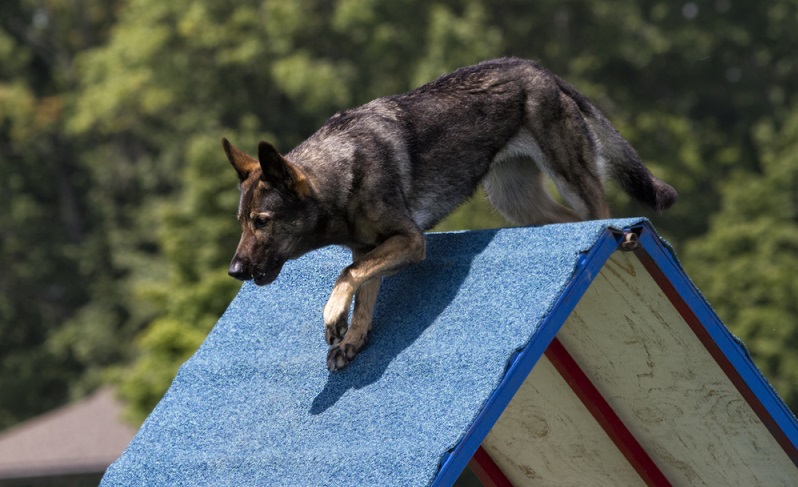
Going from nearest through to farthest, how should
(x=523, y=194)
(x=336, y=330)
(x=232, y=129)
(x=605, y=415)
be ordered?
(x=336, y=330) < (x=605, y=415) < (x=523, y=194) < (x=232, y=129)

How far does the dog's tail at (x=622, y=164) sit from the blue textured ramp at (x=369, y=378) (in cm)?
104

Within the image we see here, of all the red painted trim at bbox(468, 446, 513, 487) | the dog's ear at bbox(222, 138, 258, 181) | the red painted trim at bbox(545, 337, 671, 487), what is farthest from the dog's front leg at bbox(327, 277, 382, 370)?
the red painted trim at bbox(468, 446, 513, 487)

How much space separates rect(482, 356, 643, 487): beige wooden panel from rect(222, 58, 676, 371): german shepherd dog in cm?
91

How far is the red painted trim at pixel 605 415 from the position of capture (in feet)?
20.5

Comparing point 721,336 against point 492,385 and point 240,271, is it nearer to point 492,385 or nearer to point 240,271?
point 492,385

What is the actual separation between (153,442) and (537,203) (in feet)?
7.74

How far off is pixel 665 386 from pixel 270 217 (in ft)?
6.05

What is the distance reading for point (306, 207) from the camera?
5922mm

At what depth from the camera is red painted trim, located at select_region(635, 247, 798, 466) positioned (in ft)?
18.2

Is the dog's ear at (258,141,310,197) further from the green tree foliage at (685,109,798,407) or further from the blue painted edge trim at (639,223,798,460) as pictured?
the green tree foliage at (685,109,798,407)

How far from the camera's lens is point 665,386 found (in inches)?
238

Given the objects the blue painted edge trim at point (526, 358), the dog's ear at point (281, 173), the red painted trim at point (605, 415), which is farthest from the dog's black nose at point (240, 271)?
the red painted trim at point (605, 415)

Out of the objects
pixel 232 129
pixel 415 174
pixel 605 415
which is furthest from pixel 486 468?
pixel 232 129

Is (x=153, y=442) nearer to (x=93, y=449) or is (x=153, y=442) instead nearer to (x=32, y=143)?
(x=93, y=449)
